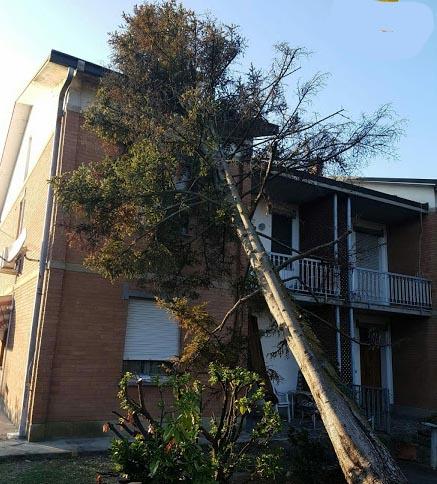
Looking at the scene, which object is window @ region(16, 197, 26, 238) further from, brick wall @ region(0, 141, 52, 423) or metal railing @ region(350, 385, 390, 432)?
metal railing @ region(350, 385, 390, 432)

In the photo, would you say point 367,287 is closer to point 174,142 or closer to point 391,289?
point 391,289

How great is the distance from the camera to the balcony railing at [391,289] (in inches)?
617

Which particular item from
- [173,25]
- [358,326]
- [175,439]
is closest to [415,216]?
[358,326]

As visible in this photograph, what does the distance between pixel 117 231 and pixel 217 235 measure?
1.98m

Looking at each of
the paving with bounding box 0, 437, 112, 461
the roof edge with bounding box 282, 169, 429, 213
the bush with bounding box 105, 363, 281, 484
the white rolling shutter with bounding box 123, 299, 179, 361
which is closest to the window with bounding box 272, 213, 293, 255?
the roof edge with bounding box 282, 169, 429, 213

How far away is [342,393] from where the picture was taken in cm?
565

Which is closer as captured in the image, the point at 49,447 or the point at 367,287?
the point at 49,447

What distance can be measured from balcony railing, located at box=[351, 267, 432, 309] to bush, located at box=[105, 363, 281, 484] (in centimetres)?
1001

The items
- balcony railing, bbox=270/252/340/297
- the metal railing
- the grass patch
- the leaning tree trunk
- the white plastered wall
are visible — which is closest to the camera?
the leaning tree trunk

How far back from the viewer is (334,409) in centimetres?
527

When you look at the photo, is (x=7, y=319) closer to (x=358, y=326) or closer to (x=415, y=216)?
(x=358, y=326)

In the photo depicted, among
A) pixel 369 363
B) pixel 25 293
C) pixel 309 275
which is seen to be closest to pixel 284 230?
pixel 309 275

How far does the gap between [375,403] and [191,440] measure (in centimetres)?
985

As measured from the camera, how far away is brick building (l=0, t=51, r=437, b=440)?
33.5 ft
